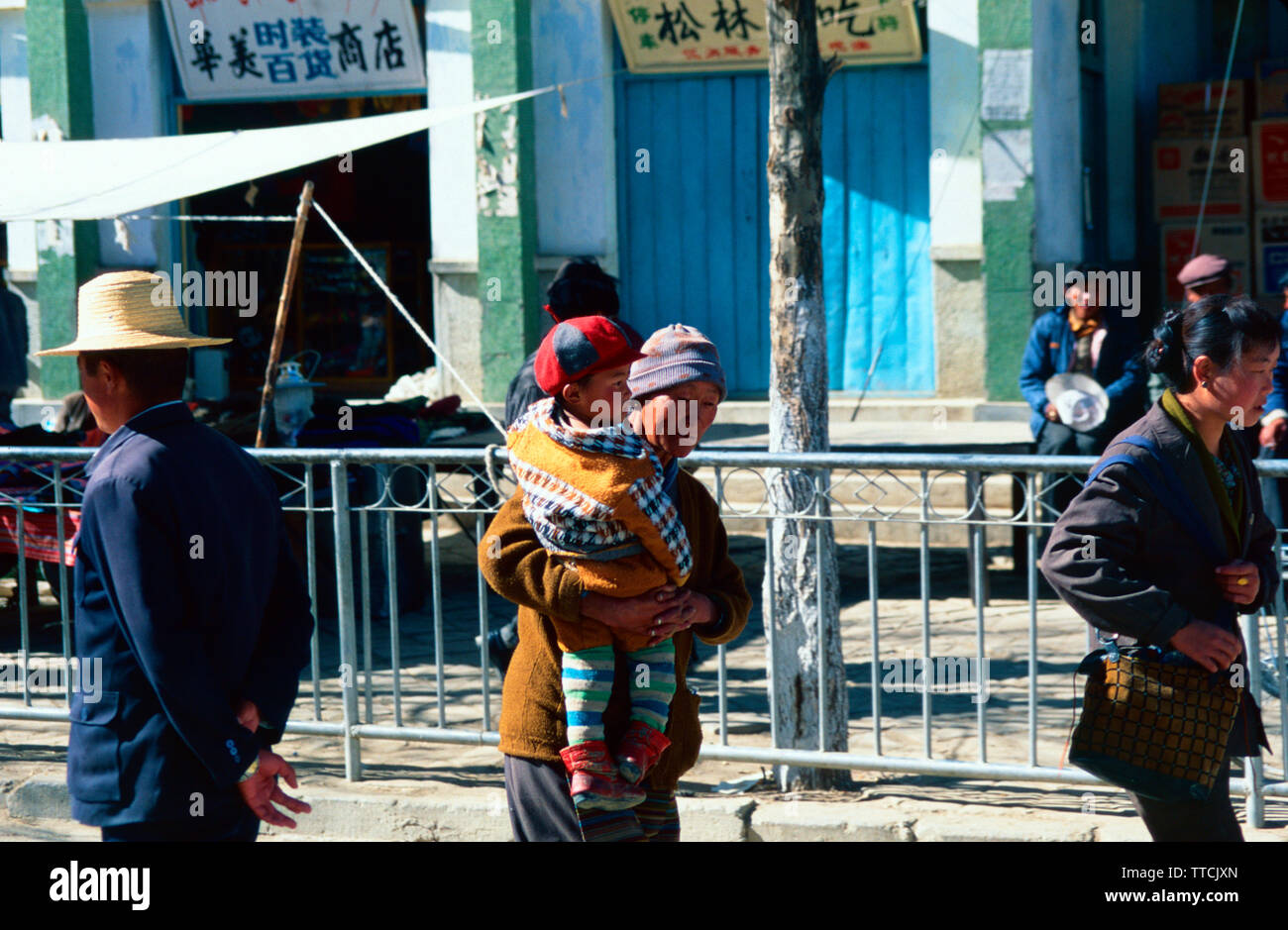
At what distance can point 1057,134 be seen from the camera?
11.5m

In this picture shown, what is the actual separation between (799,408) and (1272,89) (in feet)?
28.7

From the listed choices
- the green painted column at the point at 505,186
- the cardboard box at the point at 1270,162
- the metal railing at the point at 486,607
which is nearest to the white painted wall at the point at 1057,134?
the cardboard box at the point at 1270,162

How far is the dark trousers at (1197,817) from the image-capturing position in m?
3.52

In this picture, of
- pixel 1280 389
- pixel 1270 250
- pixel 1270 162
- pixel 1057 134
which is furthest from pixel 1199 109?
pixel 1280 389

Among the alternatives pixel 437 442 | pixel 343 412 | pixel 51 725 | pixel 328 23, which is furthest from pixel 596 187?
pixel 51 725

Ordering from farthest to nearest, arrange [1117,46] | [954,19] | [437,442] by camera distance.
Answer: [1117,46] → [954,19] → [437,442]

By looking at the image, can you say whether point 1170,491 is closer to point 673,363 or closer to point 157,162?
point 673,363

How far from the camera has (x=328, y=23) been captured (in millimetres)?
12672

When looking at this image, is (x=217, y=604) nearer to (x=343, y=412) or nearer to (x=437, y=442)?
(x=343, y=412)

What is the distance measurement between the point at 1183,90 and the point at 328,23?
280 inches

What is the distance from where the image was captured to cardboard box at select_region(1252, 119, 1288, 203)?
1223 centimetres

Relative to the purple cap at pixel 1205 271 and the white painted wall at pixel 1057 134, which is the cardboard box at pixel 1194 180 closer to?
the white painted wall at pixel 1057 134

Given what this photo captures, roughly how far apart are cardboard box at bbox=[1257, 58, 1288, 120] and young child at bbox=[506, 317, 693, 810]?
10.7 metres

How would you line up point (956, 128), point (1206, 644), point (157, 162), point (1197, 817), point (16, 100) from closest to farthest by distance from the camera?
point (1206, 644) < point (1197, 817) < point (157, 162) < point (956, 128) < point (16, 100)
